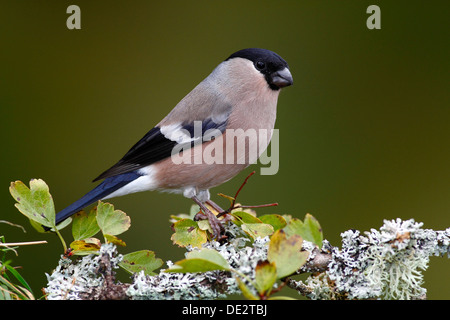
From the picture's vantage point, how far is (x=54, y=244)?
270cm

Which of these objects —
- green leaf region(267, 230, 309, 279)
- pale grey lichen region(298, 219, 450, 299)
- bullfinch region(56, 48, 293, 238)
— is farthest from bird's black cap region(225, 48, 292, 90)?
green leaf region(267, 230, 309, 279)

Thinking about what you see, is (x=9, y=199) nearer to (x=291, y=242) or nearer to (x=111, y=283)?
(x=111, y=283)

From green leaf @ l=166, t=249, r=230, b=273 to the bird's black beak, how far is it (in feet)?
4.35

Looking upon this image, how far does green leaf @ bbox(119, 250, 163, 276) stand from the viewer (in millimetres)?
1115

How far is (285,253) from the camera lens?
83 cm

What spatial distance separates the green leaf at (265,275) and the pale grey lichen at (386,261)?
0.99 ft

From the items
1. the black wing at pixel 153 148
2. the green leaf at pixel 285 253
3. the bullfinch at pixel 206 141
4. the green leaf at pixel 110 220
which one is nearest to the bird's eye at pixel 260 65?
the bullfinch at pixel 206 141

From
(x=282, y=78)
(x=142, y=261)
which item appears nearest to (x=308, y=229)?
(x=142, y=261)

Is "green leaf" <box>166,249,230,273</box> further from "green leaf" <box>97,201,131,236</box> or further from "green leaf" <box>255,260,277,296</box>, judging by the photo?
"green leaf" <box>97,201,131,236</box>

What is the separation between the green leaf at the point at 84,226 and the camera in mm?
1143

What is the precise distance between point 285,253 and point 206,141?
1.19m

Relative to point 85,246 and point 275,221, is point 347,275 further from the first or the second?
point 85,246

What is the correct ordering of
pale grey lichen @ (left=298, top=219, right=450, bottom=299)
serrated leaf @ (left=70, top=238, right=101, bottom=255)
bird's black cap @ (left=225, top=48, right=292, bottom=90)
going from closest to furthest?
pale grey lichen @ (left=298, top=219, right=450, bottom=299)
serrated leaf @ (left=70, top=238, right=101, bottom=255)
bird's black cap @ (left=225, top=48, right=292, bottom=90)

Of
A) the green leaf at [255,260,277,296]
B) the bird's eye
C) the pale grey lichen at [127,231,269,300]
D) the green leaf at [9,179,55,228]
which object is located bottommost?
the pale grey lichen at [127,231,269,300]
